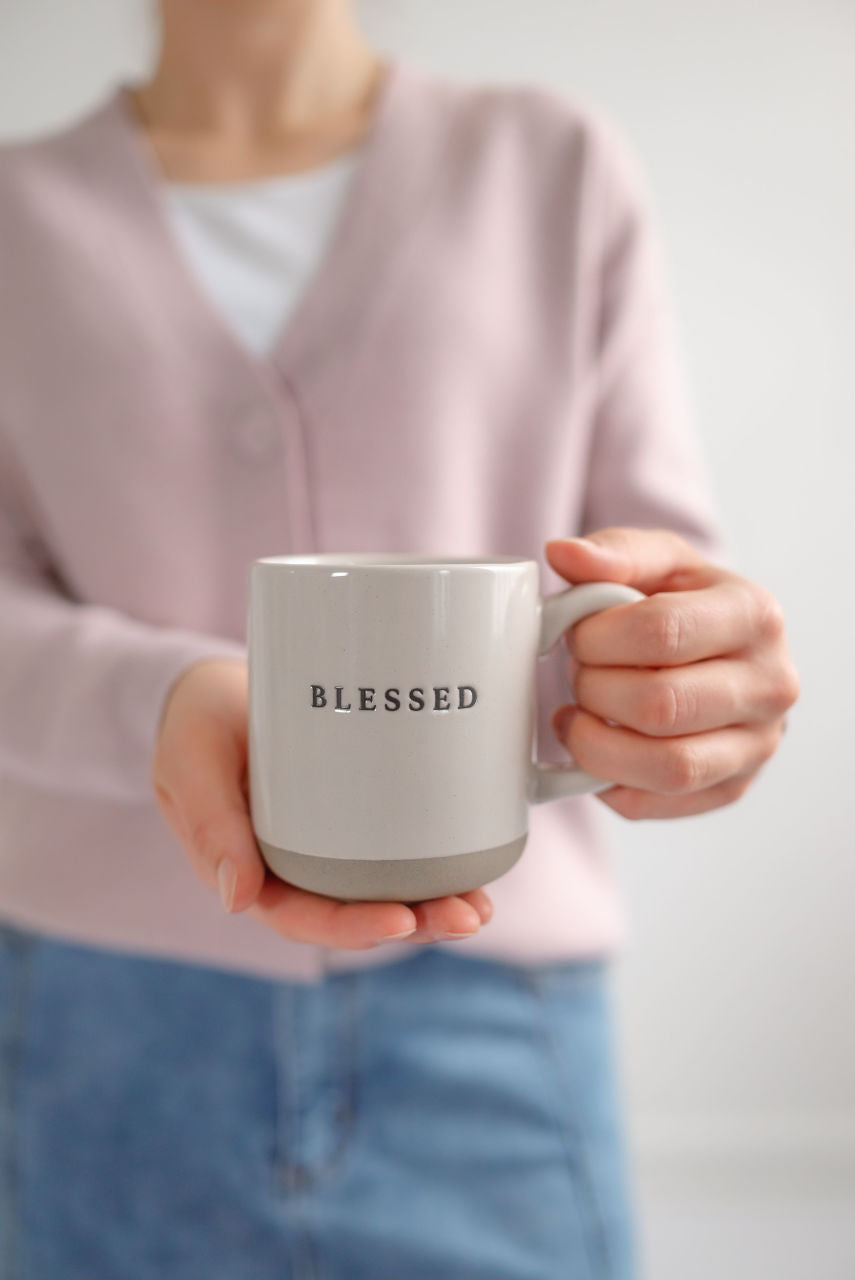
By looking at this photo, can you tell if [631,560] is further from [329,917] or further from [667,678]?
[329,917]

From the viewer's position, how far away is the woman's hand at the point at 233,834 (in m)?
0.34

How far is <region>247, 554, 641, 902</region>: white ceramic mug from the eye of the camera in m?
0.31

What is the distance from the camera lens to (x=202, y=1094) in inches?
22.9

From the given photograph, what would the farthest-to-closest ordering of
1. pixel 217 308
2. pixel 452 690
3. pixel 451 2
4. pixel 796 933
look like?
pixel 796 933, pixel 451 2, pixel 217 308, pixel 452 690

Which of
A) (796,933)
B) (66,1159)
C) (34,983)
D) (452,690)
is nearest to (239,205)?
(452,690)

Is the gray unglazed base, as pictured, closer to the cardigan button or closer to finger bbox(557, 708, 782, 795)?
finger bbox(557, 708, 782, 795)

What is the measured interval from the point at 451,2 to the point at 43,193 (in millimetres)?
565

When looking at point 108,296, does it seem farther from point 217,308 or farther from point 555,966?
point 555,966

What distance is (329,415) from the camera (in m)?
0.55

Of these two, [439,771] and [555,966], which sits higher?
[439,771]

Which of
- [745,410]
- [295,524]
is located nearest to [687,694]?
[295,524]

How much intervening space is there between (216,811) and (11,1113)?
41cm

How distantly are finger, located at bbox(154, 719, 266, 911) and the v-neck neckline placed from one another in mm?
252

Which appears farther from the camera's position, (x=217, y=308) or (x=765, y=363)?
(x=765, y=363)
